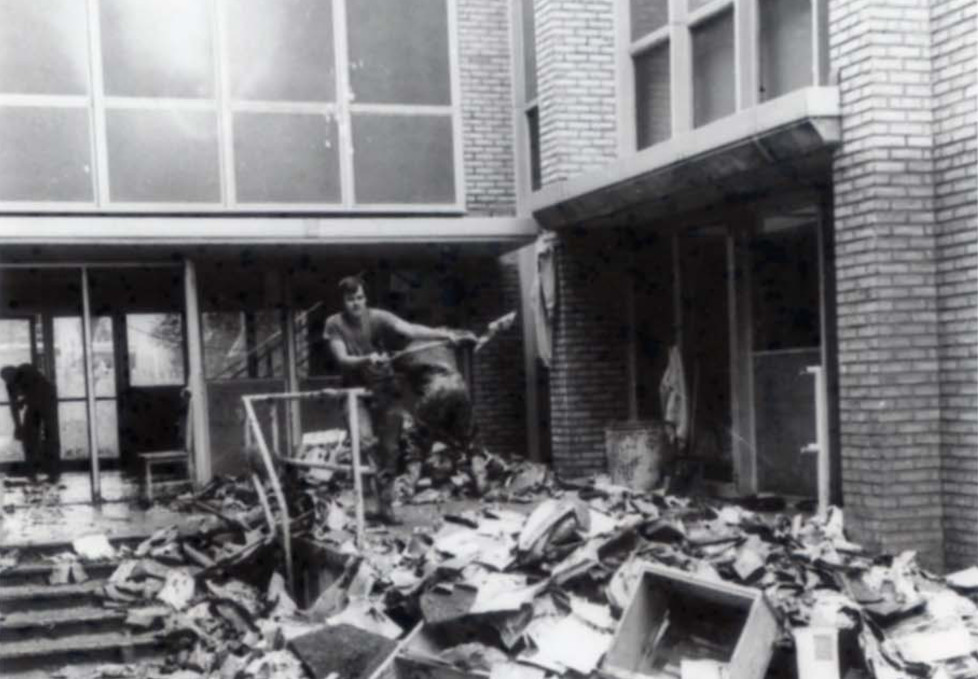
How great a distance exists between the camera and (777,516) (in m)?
9.68

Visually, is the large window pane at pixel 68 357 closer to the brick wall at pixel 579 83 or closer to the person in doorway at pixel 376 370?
the person in doorway at pixel 376 370

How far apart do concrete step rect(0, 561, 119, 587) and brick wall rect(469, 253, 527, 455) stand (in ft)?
18.1

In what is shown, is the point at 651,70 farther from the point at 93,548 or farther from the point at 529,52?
the point at 93,548

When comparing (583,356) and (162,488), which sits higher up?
Answer: (583,356)

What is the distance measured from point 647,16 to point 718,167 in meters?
3.24

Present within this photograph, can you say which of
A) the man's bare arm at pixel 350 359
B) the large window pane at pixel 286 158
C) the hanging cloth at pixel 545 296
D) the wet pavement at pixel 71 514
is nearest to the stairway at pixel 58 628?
the wet pavement at pixel 71 514

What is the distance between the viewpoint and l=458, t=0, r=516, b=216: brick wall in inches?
567

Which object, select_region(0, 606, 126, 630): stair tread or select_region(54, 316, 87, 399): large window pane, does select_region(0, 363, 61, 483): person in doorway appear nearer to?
select_region(54, 316, 87, 399): large window pane

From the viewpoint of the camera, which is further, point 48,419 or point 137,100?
point 48,419

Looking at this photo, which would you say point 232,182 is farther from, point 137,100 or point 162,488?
point 162,488

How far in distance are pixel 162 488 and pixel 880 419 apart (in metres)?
8.74

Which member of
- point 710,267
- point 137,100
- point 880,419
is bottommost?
point 880,419

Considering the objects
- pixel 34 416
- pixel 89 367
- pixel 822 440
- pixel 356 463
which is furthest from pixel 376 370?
pixel 34 416

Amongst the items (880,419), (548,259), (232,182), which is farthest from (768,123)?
(232,182)
